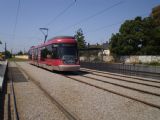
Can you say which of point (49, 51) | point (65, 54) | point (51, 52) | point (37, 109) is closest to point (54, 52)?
point (51, 52)

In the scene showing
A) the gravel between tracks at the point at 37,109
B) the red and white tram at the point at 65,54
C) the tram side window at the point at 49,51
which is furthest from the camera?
the tram side window at the point at 49,51

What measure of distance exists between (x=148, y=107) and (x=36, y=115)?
404cm

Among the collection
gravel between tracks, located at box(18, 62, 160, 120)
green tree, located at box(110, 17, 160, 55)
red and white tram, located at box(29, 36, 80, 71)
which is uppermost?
green tree, located at box(110, 17, 160, 55)

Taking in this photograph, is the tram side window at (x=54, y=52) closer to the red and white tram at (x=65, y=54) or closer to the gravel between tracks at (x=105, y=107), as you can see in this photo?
the red and white tram at (x=65, y=54)

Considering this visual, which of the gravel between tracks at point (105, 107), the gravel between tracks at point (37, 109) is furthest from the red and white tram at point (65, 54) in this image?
the gravel between tracks at point (37, 109)

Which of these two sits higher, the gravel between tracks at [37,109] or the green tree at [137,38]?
the green tree at [137,38]

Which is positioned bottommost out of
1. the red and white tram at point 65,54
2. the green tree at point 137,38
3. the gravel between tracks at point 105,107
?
the gravel between tracks at point 105,107

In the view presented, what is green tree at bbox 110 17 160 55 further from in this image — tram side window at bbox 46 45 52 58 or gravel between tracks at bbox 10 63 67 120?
gravel between tracks at bbox 10 63 67 120

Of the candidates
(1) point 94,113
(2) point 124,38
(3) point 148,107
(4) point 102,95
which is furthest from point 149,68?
(2) point 124,38

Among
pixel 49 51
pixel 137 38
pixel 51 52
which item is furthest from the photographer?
pixel 137 38

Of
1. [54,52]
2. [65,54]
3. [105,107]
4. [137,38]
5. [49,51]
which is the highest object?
[137,38]

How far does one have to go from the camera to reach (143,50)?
204 ft

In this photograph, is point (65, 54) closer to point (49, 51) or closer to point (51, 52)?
point (51, 52)

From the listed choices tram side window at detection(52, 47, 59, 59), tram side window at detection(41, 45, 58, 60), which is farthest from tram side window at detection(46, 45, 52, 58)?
tram side window at detection(52, 47, 59, 59)
